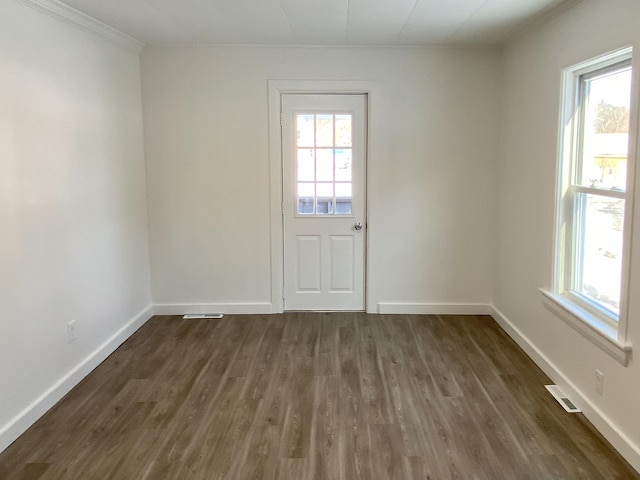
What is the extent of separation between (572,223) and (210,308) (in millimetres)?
3215

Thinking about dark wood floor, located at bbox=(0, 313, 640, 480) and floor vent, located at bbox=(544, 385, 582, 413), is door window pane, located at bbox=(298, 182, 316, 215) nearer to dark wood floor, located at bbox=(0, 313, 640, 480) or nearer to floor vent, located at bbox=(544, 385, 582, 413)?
dark wood floor, located at bbox=(0, 313, 640, 480)

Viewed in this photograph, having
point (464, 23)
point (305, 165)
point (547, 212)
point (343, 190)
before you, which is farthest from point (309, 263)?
point (464, 23)

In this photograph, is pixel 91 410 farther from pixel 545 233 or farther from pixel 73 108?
pixel 545 233

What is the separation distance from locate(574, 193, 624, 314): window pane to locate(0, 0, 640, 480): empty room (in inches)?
0.9

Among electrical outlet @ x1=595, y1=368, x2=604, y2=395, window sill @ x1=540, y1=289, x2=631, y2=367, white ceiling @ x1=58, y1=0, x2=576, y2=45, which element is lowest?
electrical outlet @ x1=595, y1=368, x2=604, y2=395

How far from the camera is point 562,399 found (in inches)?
126

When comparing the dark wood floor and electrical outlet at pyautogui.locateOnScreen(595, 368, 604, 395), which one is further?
electrical outlet at pyautogui.locateOnScreen(595, 368, 604, 395)

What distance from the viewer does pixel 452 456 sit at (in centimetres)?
263

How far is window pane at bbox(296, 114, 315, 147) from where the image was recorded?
4.80 m

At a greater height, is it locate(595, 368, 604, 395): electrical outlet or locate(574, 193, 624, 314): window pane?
locate(574, 193, 624, 314): window pane

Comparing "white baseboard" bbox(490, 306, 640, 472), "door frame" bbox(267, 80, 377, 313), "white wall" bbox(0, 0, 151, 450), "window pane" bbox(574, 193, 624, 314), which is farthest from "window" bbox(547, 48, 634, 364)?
"white wall" bbox(0, 0, 151, 450)

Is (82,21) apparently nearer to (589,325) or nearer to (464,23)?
(464,23)

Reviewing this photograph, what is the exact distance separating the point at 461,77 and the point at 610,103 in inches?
74.5

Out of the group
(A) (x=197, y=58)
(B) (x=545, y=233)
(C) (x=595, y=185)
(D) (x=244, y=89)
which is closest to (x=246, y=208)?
(D) (x=244, y=89)
